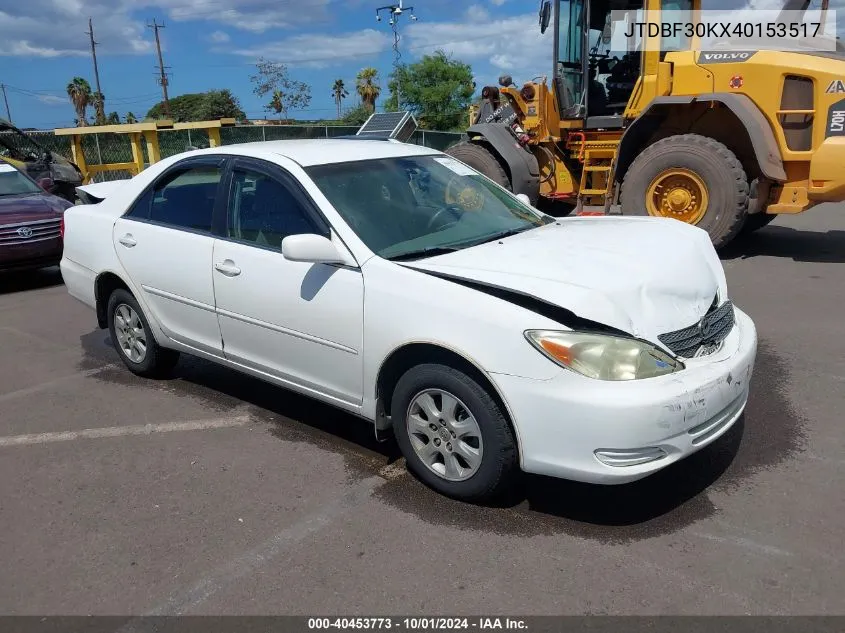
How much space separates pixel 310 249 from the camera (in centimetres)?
345

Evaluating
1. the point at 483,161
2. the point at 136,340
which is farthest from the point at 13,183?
the point at 483,161

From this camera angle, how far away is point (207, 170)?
452 cm

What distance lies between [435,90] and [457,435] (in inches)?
2115

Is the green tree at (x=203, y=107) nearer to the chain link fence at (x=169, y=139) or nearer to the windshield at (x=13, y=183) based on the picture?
the chain link fence at (x=169, y=139)

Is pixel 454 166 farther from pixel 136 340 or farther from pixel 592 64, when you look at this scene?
pixel 592 64

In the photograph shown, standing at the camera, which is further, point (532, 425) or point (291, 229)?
point (291, 229)

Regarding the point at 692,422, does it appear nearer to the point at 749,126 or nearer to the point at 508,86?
the point at 749,126

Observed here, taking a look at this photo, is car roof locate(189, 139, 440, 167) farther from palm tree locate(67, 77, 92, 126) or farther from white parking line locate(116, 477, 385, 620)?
palm tree locate(67, 77, 92, 126)

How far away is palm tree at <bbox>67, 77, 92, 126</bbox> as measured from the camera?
6450cm

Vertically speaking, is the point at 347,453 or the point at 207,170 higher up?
the point at 207,170

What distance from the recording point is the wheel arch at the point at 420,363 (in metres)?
3.02

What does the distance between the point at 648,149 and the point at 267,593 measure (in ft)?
24.1
